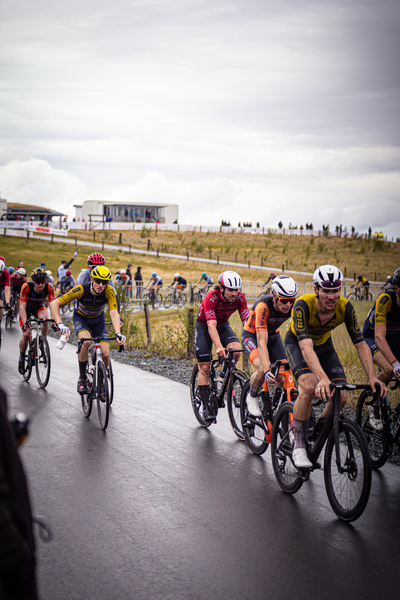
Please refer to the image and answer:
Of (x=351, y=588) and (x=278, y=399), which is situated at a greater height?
(x=278, y=399)

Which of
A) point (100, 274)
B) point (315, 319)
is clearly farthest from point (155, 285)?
point (315, 319)

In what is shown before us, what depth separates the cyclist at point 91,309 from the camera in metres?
8.02

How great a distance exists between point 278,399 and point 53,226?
2301 inches

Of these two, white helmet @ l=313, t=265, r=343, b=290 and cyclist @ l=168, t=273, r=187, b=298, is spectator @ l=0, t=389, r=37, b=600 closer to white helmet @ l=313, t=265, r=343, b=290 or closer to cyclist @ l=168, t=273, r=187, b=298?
white helmet @ l=313, t=265, r=343, b=290

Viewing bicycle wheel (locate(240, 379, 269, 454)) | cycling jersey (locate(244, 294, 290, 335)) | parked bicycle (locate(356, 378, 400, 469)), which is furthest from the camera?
bicycle wheel (locate(240, 379, 269, 454))

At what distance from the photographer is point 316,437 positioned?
16.1ft

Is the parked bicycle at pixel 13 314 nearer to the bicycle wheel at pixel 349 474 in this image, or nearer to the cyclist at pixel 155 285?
the cyclist at pixel 155 285

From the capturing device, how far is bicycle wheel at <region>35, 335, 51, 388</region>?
31.8ft

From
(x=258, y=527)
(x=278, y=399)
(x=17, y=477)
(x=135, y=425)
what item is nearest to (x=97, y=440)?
(x=135, y=425)

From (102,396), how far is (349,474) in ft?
13.0

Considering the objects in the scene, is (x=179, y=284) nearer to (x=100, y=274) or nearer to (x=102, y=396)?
(x=100, y=274)

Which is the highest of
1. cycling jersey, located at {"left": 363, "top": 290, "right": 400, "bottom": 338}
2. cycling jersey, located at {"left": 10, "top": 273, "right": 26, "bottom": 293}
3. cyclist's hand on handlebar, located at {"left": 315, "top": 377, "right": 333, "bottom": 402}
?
cycling jersey, located at {"left": 363, "top": 290, "right": 400, "bottom": 338}

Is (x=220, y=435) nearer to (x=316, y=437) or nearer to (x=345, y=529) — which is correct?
(x=316, y=437)

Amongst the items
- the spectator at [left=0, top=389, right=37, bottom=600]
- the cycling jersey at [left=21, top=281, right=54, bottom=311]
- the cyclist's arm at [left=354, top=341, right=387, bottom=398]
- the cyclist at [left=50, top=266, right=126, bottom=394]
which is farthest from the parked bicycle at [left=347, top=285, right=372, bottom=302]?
the spectator at [left=0, top=389, right=37, bottom=600]
